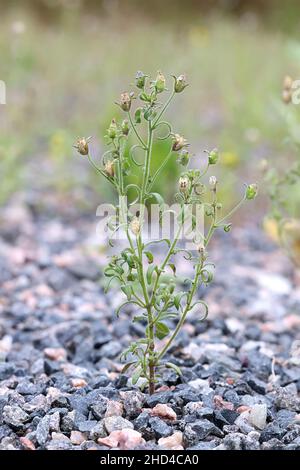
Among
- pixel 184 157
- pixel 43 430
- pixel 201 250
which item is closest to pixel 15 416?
pixel 43 430

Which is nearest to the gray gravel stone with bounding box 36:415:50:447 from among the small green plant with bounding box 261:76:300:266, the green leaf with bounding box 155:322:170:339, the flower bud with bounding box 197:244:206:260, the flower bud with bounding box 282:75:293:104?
the green leaf with bounding box 155:322:170:339

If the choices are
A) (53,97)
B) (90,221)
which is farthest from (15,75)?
(53,97)

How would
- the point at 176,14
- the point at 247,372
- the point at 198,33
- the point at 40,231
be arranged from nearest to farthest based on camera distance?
the point at 247,372
the point at 40,231
the point at 198,33
the point at 176,14

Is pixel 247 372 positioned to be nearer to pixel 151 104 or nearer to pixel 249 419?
pixel 249 419

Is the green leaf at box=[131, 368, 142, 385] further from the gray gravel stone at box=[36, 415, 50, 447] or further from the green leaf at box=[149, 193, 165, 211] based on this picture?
the green leaf at box=[149, 193, 165, 211]

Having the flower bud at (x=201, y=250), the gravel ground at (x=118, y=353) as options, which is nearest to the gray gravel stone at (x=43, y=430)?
the gravel ground at (x=118, y=353)

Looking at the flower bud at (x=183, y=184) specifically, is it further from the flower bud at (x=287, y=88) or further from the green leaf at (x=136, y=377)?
the flower bud at (x=287, y=88)
